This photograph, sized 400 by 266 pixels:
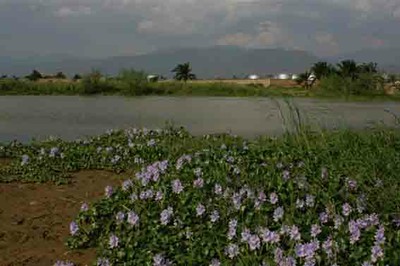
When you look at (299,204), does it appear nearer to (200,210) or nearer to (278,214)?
(278,214)

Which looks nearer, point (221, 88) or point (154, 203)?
point (154, 203)

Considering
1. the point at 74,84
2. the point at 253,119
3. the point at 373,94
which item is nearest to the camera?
the point at 253,119

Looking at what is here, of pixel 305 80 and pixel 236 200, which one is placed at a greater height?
pixel 236 200

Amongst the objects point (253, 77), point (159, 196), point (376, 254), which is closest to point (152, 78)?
point (253, 77)

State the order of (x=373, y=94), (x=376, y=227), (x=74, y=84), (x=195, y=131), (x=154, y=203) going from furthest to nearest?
1. (x=74, y=84)
2. (x=373, y=94)
3. (x=195, y=131)
4. (x=154, y=203)
5. (x=376, y=227)

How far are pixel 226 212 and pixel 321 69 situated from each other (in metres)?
51.6

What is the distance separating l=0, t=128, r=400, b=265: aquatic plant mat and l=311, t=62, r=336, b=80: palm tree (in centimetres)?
4817

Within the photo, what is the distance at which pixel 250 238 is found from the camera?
3.43 metres

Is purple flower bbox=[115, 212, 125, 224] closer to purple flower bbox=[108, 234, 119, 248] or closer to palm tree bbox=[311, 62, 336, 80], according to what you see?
purple flower bbox=[108, 234, 119, 248]

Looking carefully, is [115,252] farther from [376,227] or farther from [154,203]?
[376,227]

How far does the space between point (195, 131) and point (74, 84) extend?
34641 millimetres

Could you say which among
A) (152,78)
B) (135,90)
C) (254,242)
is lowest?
(135,90)

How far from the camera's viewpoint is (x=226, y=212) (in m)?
3.97

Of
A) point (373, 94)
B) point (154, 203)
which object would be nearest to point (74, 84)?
point (373, 94)
